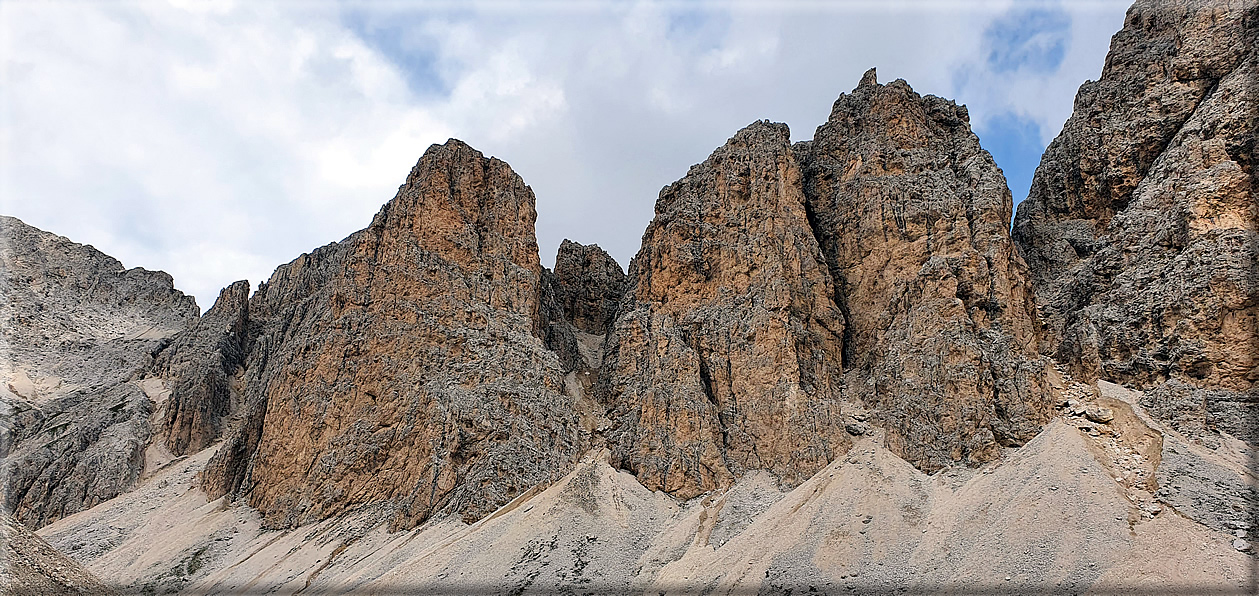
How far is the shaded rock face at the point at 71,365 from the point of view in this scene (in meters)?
55.8

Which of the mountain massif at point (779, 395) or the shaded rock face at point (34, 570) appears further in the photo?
the mountain massif at point (779, 395)

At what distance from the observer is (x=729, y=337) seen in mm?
47781

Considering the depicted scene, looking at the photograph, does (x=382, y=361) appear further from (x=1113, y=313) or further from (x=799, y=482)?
(x=1113, y=313)

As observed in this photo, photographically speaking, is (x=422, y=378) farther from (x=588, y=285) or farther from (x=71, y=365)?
(x=71, y=365)

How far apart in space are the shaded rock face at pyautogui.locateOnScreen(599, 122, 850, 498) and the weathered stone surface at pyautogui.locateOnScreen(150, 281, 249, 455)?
4099cm

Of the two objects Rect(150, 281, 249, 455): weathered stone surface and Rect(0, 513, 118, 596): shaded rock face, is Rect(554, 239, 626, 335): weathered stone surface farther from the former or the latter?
Rect(0, 513, 118, 596): shaded rock face

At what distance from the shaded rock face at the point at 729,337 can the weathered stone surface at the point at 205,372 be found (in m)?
41.0

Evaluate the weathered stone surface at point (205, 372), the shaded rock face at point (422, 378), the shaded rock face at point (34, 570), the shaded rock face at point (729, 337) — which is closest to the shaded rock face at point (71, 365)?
the weathered stone surface at point (205, 372)

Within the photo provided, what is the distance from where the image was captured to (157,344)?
7900cm

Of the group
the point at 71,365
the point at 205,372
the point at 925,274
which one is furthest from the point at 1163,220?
the point at 71,365

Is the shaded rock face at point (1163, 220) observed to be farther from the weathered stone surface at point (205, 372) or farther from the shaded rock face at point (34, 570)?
the weathered stone surface at point (205, 372)

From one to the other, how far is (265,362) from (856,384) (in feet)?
184

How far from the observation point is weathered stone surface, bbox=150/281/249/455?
62562mm

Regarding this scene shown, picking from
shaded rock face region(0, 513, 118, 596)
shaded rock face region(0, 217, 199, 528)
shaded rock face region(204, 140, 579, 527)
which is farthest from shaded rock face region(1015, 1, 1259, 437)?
shaded rock face region(0, 217, 199, 528)
